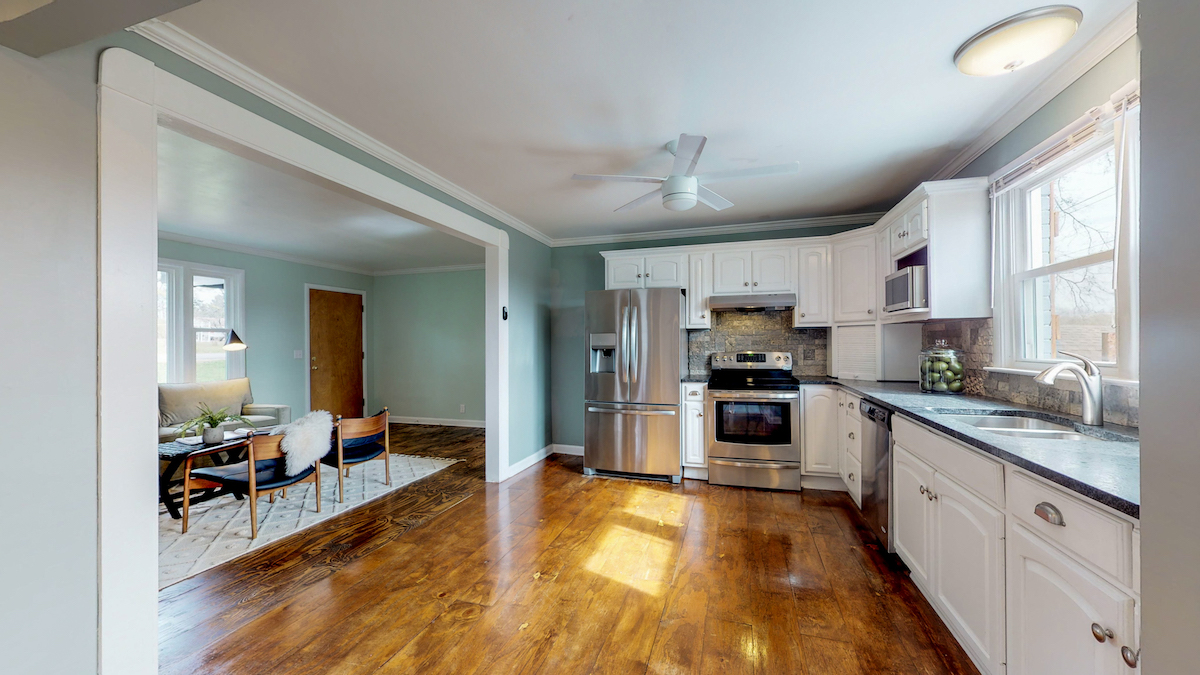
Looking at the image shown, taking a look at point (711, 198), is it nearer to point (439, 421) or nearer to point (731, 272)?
point (731, 272)

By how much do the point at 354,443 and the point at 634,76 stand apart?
3346 millimetres

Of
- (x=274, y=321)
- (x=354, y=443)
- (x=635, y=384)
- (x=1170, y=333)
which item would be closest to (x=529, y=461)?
(x=635, y=384)

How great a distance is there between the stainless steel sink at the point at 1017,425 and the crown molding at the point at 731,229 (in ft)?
8.08

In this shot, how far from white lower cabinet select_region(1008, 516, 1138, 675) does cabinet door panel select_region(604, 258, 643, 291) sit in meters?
3.37

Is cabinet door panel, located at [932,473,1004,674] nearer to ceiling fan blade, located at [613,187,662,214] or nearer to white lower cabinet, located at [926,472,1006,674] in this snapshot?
white lower cabinet, located at [926,472,1006,674]

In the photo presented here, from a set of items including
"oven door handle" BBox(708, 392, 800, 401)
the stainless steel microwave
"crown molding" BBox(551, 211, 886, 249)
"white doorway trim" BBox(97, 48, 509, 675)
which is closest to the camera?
"white doorway trim" BBox(97, 48, 509, 675)

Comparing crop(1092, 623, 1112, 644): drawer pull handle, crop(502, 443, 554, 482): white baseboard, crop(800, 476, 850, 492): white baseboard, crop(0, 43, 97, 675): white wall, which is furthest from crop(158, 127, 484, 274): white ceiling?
crop(800, 476, 850, 492): white baseboard

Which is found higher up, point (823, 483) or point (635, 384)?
point (635, 384)

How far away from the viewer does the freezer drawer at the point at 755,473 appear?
149 inches

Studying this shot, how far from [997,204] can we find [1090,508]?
203 cm

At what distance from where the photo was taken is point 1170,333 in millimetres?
429

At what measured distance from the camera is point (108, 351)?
149 centimetres

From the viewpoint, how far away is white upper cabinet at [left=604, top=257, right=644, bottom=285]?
4.42m

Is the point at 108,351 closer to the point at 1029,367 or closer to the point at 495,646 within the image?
the point at 495,646
